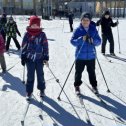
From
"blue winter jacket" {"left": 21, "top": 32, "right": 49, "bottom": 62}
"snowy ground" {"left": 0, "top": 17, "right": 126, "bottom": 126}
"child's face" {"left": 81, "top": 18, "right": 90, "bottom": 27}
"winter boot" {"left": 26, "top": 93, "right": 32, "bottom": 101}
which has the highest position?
"child's face" {"left": 81, "top": 18, "right": 90, "bottom": 27}

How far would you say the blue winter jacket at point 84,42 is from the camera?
6852mm

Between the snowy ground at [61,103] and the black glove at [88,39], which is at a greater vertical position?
the black glove at [88,39]

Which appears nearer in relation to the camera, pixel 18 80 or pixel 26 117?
pixel 26 117

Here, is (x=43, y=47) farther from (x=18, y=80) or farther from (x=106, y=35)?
(x=106, y=35)

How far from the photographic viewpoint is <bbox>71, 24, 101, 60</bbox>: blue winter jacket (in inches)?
270

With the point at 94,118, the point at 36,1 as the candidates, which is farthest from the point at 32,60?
the point at 36,1

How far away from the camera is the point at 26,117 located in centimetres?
597

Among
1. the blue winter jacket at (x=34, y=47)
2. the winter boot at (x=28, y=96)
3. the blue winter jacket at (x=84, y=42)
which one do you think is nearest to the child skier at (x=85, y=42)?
the blue winter jacket at (x=84, y=42)

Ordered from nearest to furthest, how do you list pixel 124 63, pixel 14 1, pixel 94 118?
pixel 94 118, pixel 124 63, pixel 14 1

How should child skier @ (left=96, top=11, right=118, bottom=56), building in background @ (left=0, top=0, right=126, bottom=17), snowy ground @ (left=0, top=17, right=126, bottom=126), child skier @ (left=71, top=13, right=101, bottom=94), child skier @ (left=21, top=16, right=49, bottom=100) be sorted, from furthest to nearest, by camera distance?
1. building in background @ (left=0, top=0, right=126, bottom=17)
2. child skier @ (left=96, top=11, right=118, bottom=56)
3. child skier @ (left=71, top=13, right=101, bottom=94)
4. child skier @ (left=21, top=16, right=49, bottom=100)
5. snowy ground @ (left=0, top=17, right=126, bottom=126)

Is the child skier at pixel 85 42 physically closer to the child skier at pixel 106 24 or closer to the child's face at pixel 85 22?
the child's face at pixel 85 22

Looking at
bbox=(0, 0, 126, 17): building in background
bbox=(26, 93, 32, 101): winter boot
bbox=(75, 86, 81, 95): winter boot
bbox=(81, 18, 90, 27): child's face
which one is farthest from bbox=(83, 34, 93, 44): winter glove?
bbox=(0, 0, 126, 17): building in background

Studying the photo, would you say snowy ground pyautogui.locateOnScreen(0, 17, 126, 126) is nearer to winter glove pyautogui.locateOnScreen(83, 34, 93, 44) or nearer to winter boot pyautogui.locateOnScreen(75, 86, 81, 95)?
winter boot pyautogui.locateOnScreen(75, 86, 81, 95)

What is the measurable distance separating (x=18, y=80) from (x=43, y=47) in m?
2.45
